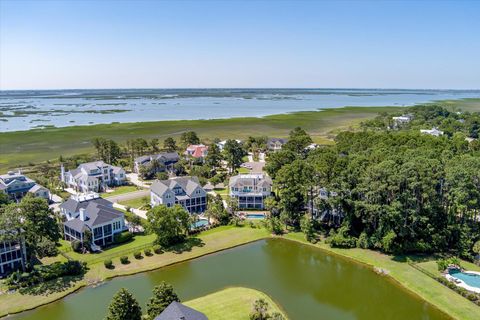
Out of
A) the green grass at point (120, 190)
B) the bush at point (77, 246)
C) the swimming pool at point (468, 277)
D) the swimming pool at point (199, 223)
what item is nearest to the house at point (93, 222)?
the bush at point (77, 246)

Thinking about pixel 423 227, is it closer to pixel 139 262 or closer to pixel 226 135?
pixel 139 262

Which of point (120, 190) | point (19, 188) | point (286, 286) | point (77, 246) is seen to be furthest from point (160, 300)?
point (19, 188)

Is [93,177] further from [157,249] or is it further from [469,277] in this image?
[469,277]

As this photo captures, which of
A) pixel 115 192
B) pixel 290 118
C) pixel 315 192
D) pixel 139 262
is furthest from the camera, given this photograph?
pixel 290 118

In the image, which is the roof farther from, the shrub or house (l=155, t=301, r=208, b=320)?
house (l=155, t=301, r=208, b=320)

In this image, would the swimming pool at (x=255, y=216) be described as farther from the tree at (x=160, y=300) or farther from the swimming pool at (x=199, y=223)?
the tree at (x=160, y=300)

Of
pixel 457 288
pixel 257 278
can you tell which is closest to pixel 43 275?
pixel 257 278
